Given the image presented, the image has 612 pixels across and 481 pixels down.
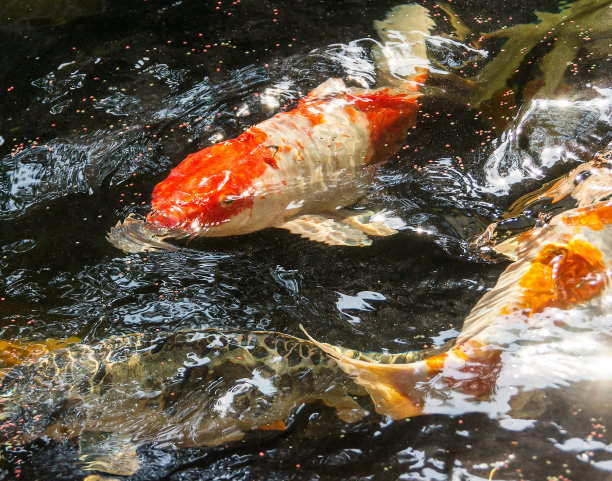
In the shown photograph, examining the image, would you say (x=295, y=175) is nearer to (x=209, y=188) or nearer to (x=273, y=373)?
(x=209, y=188)

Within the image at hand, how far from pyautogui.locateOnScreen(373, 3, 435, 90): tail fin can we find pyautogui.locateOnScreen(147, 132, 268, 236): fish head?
1.45 m

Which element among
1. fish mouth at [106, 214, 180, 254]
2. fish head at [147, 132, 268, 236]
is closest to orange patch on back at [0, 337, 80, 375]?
fish mouth at [106, 214, 180, 254]

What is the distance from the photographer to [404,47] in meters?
Answer: 4.79

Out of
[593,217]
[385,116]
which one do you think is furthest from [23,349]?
[593,217]

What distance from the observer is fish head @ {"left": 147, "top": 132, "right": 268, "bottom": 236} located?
133 inches

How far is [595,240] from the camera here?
303cm

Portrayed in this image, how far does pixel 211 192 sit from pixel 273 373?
1060mm

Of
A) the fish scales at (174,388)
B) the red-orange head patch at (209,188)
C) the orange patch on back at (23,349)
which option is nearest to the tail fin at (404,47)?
the red-orange head patch at (209,188)

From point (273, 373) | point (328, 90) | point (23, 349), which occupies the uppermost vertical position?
point (328, 90)

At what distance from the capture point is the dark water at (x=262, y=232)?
2.62 metres

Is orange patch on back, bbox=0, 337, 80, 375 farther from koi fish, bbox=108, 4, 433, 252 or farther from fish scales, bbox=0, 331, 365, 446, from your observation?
koi fish, bbox=108, 4, 433, 252

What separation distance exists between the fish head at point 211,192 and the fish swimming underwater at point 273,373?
643 millimetres

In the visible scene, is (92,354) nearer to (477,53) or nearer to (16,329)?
(16,329)

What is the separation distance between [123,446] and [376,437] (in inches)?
43.1
